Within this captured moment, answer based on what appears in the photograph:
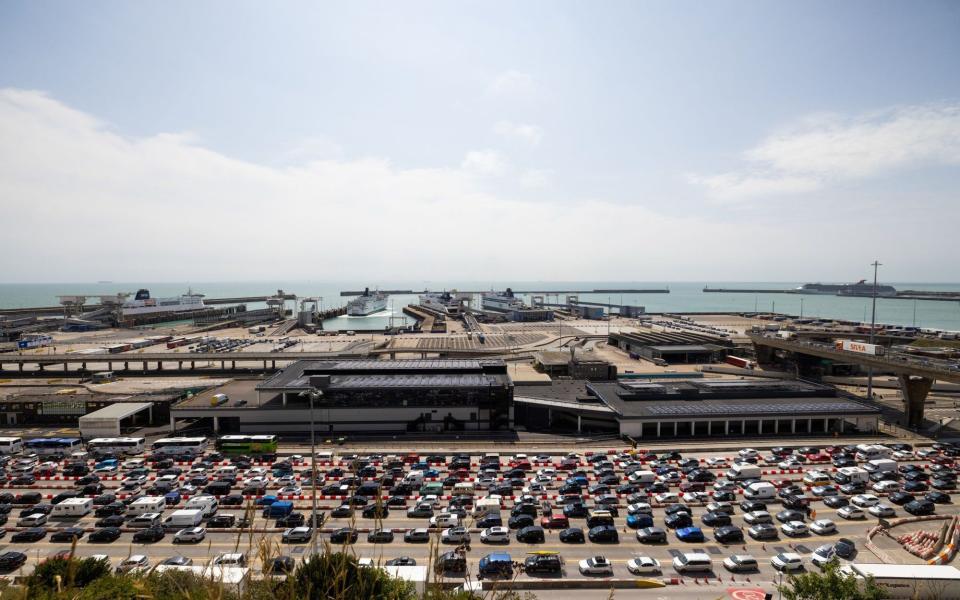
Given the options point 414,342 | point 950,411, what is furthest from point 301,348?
point 950,411

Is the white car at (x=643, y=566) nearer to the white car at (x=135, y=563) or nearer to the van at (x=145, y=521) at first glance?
the white car at (x=135, y=563)

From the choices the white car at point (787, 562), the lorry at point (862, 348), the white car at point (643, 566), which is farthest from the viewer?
the lorry at point (862, 348)

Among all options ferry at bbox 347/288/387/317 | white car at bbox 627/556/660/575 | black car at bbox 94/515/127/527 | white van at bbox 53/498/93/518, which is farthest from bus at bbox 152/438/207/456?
ferry at bbox 347/288/387/317

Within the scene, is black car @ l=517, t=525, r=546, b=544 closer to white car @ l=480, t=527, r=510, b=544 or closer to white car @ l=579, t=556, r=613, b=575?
white car @ l=480, t=527, r=510, b=544

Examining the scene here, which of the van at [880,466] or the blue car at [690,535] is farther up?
the van at [880,466]

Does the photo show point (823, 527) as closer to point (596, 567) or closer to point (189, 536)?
point (596, 567)

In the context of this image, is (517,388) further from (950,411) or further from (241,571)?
(950,411)

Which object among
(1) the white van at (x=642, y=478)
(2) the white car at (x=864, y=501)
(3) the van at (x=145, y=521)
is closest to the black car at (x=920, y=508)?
(2) the white car at (x=864, y=501)

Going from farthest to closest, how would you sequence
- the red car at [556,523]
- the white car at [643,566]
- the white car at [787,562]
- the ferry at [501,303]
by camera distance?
the ferry at [501,303] < the red car at [556,523] < the white car at [787,562] < the white car at [643,566]
